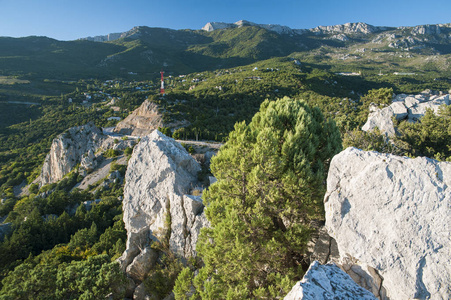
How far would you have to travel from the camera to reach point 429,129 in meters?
21.7

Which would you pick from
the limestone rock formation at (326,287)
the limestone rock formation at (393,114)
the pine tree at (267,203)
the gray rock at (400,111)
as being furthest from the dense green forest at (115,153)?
the gray rock at (400,111)

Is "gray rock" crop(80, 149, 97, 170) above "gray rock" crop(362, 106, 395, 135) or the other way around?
the other way around

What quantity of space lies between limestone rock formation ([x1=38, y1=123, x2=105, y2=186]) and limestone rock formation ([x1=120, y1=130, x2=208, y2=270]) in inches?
2093

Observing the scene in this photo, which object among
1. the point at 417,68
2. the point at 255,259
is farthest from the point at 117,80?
the point at 417,68

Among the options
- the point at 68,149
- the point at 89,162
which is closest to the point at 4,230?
the point at 89,162

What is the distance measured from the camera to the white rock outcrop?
21.6 feet

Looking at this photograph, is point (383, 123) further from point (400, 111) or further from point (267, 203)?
point (267, 203)

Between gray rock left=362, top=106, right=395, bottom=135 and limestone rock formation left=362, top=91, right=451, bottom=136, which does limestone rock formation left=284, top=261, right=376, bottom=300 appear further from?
gray rock left=362, top=106, right=395, bottom=135

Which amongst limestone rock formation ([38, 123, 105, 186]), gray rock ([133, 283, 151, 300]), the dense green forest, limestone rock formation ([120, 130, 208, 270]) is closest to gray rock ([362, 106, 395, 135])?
the dense green forest

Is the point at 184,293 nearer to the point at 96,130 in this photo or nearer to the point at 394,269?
the point at 394,269

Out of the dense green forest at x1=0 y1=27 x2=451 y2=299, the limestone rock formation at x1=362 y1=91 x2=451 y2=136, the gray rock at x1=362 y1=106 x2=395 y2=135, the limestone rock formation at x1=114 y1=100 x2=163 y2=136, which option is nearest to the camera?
the dense green forest at x1=0 y1=27 x2=451 y2=299

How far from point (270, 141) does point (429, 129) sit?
21.8m

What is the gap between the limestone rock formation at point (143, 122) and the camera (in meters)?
66.3

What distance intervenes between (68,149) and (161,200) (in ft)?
206
